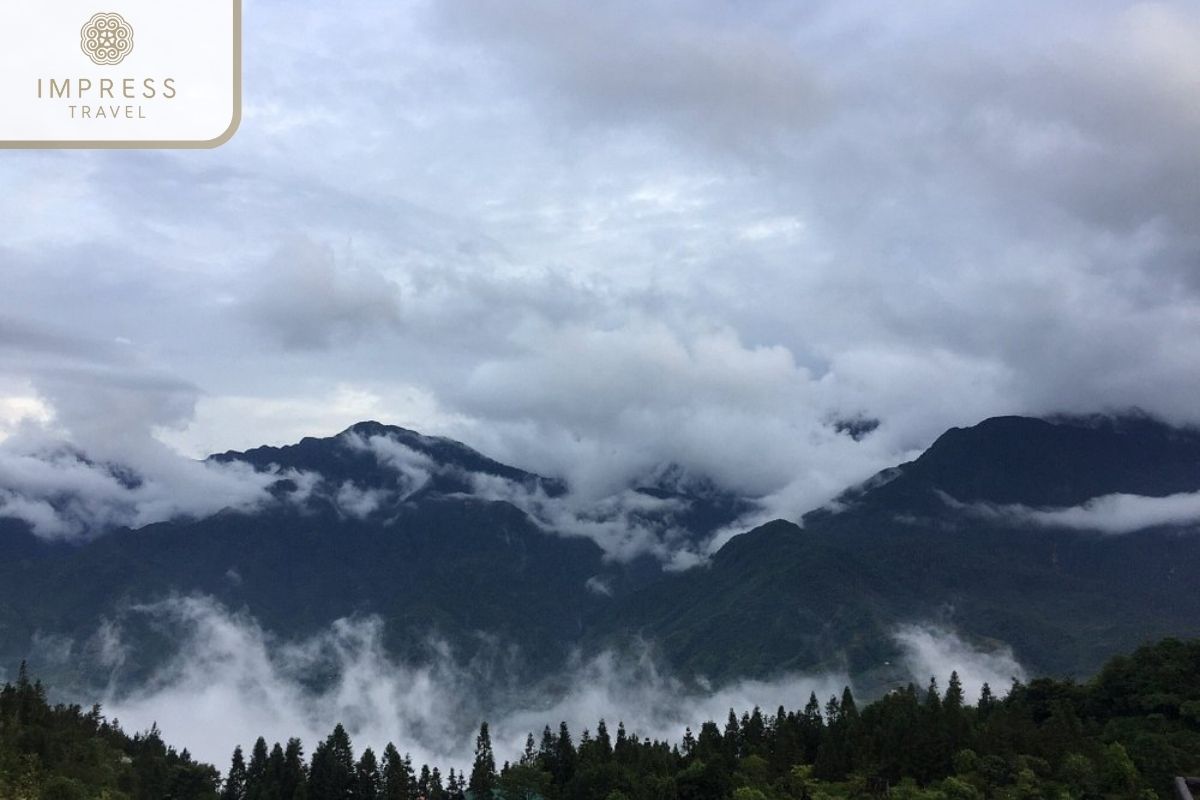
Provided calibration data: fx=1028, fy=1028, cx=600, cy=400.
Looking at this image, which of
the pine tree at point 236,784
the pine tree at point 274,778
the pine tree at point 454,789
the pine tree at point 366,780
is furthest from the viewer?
the pine tree at point 454,789

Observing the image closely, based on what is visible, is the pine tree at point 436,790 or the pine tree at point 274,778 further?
the pine tree at point 436,790

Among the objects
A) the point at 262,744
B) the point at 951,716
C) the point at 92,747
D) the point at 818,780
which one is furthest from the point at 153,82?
the point at 262,744

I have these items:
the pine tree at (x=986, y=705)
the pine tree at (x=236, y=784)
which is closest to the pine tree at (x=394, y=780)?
the pine tree at (x=236, y=784)

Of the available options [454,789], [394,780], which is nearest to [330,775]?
[394,780]

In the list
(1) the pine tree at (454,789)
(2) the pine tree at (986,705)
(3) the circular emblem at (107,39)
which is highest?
(3) the circular emblem at (107,39)

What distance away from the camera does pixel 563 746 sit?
166m

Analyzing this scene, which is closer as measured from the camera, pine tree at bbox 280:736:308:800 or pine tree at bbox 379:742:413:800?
pine tree at bbox 379:742:413:800

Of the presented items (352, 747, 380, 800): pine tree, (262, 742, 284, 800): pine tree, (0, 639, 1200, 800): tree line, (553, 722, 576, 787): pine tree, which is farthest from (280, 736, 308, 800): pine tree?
(553, 722, 576, 787): pine tree

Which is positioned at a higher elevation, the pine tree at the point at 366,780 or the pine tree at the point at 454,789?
the pine tree at the point at 366,780

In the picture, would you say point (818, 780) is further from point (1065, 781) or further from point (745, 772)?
point (1065, 781)

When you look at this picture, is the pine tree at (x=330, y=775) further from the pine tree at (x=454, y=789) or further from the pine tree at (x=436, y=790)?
the pine tree at (x=454, y=789)

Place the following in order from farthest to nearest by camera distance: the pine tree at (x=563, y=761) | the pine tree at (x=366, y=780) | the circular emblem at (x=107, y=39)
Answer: the pine tree at (x=563, y=761)
the pine tree at (x=366, y=780)
the circular emblem at (x=107, y=39)

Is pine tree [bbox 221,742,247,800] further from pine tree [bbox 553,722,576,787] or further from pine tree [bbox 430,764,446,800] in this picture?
pine tree [bbox 553,722,576,787]

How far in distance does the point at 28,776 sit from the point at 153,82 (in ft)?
361
